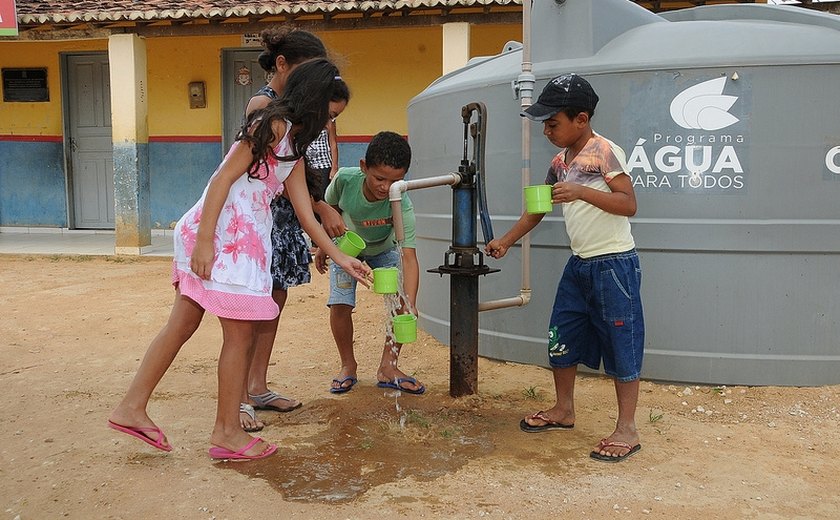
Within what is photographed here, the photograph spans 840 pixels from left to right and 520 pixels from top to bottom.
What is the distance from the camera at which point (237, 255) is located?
253 centimetres

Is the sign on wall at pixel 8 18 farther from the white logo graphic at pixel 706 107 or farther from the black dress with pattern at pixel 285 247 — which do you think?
the white logo graphic at pixel 706 107

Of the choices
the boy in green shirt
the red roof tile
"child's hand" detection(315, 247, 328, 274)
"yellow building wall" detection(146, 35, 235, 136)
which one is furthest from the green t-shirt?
"yellow building wall" detection(146, 35, 235, 136)

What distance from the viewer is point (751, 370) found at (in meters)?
3.46

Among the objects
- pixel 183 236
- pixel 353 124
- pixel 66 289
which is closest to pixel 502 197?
pixel 183 236

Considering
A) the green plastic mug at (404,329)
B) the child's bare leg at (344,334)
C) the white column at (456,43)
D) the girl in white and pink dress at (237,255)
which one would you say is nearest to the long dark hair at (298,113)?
the girl in white and pink dress at (237,255)

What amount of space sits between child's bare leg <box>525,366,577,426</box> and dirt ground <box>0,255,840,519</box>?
2.4 inches

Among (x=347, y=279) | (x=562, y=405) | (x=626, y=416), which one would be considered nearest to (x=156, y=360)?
(x=347, y=279)

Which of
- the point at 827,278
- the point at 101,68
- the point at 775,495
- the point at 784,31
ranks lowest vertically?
the point at 775,495

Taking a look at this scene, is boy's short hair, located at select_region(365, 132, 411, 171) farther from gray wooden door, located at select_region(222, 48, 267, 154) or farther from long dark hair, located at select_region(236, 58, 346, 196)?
gray wooden door, located at select_region(222, 48, 267, 154)

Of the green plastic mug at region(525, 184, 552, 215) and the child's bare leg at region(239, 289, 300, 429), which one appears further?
the child's bare leg at region(239, 289, 300, 429)

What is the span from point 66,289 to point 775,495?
18.9 ft

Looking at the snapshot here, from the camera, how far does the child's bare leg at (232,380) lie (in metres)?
2.58

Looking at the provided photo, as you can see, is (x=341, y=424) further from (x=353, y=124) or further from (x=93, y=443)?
Result: (x=353, y=124)

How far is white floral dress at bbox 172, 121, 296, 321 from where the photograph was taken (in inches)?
98.8
